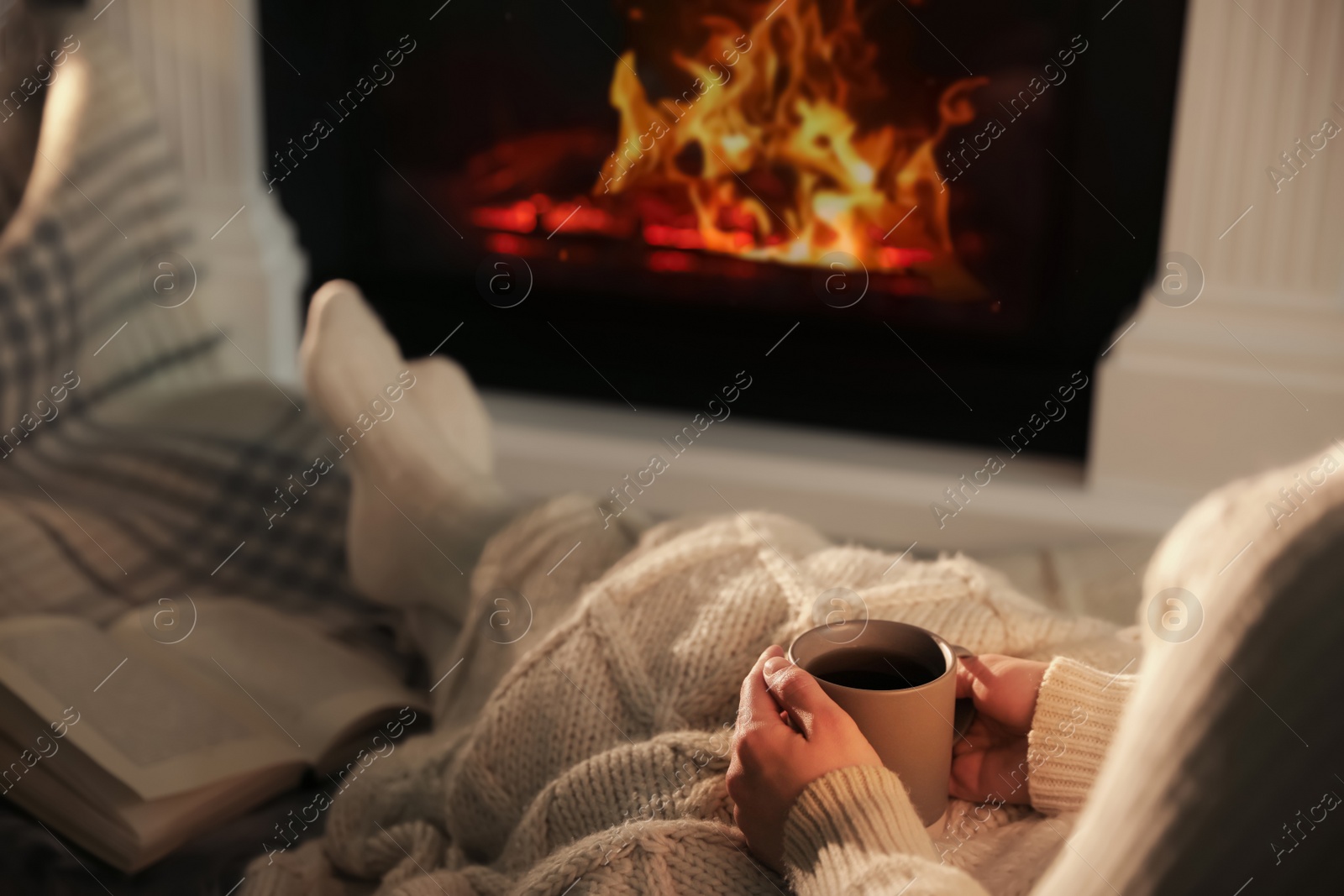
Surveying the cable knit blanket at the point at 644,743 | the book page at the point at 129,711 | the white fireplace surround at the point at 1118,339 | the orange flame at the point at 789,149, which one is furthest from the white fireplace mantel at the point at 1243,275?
the book page at the point at 129,711

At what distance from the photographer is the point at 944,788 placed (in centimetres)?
60

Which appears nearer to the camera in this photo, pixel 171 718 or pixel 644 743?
pixel 644 743

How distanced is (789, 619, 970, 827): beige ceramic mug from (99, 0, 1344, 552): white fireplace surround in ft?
2.32

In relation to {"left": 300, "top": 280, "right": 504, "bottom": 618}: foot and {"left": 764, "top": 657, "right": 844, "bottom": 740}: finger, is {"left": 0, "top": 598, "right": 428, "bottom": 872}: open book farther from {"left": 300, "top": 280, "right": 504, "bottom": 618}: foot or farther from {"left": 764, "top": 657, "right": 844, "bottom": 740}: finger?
{"left": 764, "top": 657, "right": 844, "bottom": 740}: finger

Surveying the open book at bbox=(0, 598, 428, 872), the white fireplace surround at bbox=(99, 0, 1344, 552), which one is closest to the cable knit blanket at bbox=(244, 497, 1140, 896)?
the open book at bbox=(0, 598, 428, 872)

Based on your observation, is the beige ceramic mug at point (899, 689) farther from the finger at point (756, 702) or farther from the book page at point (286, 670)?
the book page at point (286, 670)

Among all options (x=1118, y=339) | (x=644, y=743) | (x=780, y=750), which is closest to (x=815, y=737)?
(x=780, y=750)

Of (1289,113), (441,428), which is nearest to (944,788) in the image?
(441,428)

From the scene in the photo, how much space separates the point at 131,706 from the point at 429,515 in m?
0.28

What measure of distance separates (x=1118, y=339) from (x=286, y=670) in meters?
0.94

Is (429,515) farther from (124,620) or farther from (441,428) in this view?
(124,620)

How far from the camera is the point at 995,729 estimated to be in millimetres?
635

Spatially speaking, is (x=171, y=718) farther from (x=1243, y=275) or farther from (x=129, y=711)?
(x=1243, y=275)

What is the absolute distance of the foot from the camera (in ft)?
3.39
